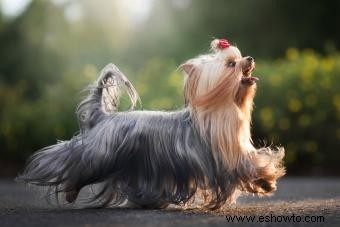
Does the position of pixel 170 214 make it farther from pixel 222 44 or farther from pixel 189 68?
pixel 222 44

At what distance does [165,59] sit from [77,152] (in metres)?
15.2

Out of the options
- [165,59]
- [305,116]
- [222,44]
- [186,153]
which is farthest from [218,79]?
[165,59]

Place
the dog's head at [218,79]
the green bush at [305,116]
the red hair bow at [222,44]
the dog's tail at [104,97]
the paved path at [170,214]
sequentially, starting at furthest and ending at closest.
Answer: the green bush at [305,116] < the dog's tail at [104,97] < the red hair bow at [222,44] < the dog's head at [218,79] < the paved path at [170,214]

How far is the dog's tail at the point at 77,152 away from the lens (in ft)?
21.3

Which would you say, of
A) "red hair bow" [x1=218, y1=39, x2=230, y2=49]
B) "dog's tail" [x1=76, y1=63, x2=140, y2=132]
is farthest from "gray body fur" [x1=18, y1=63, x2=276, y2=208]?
"red hair bow" [x1=218, y1=39, x2=230, y2=49]

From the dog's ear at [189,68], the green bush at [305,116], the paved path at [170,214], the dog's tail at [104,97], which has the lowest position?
the paved path at [170,214]

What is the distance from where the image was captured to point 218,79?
624cm

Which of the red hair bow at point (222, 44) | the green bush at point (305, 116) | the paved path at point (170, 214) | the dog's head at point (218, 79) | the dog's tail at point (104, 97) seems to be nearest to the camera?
the paved path at point (170, 214)

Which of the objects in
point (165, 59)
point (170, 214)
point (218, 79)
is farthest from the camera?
point (165, 59)

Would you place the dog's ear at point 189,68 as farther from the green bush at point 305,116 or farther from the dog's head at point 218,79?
the green bush at point 305,116

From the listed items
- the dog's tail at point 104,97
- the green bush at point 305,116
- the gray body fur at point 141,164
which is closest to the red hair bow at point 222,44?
the gray body fur at point 141,164

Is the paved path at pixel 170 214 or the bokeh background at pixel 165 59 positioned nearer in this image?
the paved path at pixel 170 214

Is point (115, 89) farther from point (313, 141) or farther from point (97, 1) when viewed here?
point (97, 1)

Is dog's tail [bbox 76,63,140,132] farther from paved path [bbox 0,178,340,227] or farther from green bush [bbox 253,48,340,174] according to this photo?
green bush [bbox 253,48,340,174]
